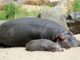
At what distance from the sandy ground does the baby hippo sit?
4.8 inches

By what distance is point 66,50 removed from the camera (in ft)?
19.2

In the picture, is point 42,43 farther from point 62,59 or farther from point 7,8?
point 7,8

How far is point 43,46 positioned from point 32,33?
58 centimetres

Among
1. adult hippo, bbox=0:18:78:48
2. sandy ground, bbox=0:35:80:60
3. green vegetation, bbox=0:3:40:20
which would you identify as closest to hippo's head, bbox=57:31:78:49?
adult hippo, bbox=0:18:78:48

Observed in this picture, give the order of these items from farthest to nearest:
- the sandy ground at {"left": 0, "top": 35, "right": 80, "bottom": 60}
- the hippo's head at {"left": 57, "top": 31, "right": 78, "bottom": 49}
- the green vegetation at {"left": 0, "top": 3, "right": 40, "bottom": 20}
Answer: the green vegetation at {"left": 0, "top": 3, "right": 40, "bottom": 20} → the hippo's head at {"left": 57, "top": 31, "right": 78, "bottom": 49} → the sandy ground at {"left": 0, "top": 35, "right": 80, "bottom": 60}

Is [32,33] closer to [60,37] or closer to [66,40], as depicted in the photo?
[60,37]

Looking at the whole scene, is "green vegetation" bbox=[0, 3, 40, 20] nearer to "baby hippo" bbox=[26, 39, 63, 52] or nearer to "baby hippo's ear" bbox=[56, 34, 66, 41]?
"baby hippo's ear" bbox=[56, 34, 66, 41]

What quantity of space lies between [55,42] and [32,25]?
59 centimetres

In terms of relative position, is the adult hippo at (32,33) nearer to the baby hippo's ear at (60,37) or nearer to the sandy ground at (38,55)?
the baby hippo's ear at (60,37)

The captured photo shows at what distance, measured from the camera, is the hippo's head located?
6.13 m

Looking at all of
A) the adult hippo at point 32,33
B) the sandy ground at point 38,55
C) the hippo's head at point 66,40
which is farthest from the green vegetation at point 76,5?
the sandy ground at point 38,55

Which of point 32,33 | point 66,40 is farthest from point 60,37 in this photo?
point 32,33

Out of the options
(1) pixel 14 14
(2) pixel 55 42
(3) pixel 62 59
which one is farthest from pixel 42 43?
(1) pixel 14 14

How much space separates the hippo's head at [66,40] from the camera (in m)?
6.13
